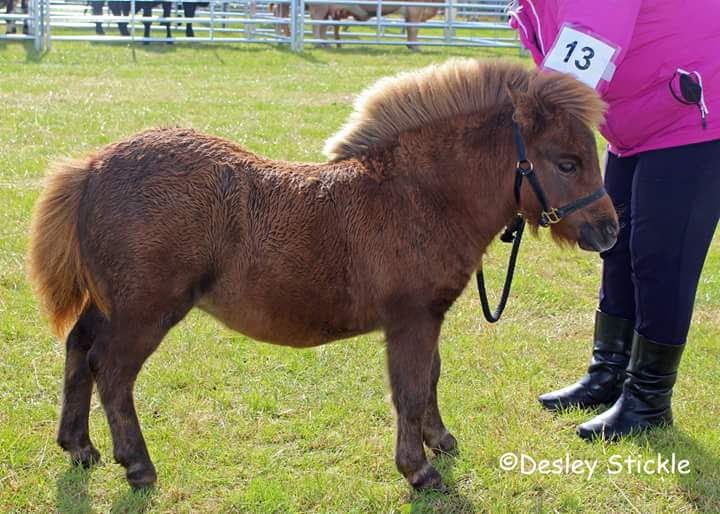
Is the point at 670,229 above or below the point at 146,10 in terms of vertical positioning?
above

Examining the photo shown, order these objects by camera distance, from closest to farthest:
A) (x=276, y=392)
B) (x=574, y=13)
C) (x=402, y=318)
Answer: (x=574, y=13) < (x=402, y=318) < (x=276, y=392)

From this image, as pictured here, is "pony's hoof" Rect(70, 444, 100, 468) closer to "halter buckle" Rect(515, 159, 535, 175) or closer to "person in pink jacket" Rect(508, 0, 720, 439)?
"halter buckle" Rect(515, 159, 535, 175)

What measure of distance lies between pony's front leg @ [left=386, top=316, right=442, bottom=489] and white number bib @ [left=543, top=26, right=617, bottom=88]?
111 cm

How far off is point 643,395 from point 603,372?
36 centimetres

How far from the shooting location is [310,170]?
3338 mm

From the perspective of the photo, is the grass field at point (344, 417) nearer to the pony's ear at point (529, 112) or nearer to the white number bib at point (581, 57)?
the pony's ear at point (529, 112)

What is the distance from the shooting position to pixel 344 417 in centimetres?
395

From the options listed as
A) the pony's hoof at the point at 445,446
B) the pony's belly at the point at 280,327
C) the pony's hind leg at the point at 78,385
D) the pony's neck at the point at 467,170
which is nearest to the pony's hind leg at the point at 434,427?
the pony's hoof at the point at 445,446

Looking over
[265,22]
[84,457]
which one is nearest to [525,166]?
[84,457]

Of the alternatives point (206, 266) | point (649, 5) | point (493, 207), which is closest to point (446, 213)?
point (493, 207)

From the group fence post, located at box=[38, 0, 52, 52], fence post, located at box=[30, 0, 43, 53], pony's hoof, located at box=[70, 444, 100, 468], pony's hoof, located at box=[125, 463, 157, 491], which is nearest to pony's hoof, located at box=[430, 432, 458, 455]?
pony's hoof, located at box=[125, 463, 157, 491]

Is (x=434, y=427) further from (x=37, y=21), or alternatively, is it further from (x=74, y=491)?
(x=37, y=21)

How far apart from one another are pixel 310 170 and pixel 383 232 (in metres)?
0.41

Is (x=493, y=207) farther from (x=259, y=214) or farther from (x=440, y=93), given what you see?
(x=259, y=214)
